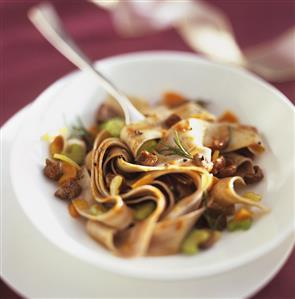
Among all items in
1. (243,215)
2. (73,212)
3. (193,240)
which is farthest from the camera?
(73,212)

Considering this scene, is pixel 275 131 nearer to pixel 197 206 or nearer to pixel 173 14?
pixel 197 206

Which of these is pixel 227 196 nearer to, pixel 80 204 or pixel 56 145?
pixel 80 204

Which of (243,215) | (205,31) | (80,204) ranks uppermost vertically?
(80,204)

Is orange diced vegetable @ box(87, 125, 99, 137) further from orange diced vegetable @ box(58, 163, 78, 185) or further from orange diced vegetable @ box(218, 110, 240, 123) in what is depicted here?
orange diced vegetable @ box(218, 110, 240, 123)

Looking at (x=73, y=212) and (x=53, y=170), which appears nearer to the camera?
(x=73, y=212)

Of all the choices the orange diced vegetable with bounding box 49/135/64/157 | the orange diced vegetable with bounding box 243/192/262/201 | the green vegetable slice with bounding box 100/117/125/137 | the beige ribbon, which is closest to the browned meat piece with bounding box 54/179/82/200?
the orange diced vegetable with bounding box 49/135/64/157

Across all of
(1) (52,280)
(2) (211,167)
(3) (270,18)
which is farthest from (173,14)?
(1) (52,280)

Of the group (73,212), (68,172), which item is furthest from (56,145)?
(73,212)

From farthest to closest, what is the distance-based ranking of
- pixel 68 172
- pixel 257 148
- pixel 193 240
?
pixel 257 148 < pixel 68 172 < pixel 193 240
